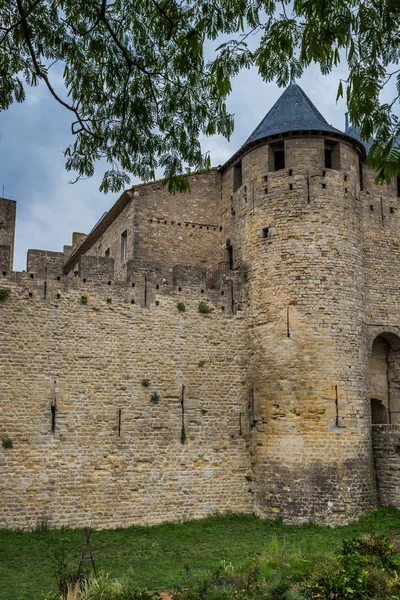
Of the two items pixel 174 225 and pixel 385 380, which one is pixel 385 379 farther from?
pixel 174 225

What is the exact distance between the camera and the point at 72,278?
52.6 ft

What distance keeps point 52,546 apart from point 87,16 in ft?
34.2

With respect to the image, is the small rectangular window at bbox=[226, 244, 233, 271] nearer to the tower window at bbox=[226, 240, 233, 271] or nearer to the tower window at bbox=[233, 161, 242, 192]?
the tower window at bbox=[226, 240, 233, 271]

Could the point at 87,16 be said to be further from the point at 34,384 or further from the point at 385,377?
the point at 385,377

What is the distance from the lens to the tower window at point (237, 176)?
19672mm

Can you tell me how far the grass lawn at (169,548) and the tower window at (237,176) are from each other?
980 centimetres

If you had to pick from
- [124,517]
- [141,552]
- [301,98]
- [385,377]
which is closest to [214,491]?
[124,517]

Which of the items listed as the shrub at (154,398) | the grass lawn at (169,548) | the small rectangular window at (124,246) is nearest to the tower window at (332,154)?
the small rectangular window at (124,246)

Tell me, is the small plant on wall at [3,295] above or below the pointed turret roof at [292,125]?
below

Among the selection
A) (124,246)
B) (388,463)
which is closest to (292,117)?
(124,246)

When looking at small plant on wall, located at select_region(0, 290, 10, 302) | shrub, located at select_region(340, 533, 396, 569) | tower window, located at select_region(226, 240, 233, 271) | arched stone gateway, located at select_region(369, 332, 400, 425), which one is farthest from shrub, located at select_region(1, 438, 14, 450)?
arched stone gateway, located at select_region(369, 332, 400, 425)

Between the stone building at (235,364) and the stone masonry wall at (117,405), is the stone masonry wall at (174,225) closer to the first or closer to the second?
the stone building at (235,364)

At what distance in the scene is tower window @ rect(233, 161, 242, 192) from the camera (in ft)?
64.5

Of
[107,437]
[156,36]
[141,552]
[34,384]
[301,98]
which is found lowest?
[141,552]
